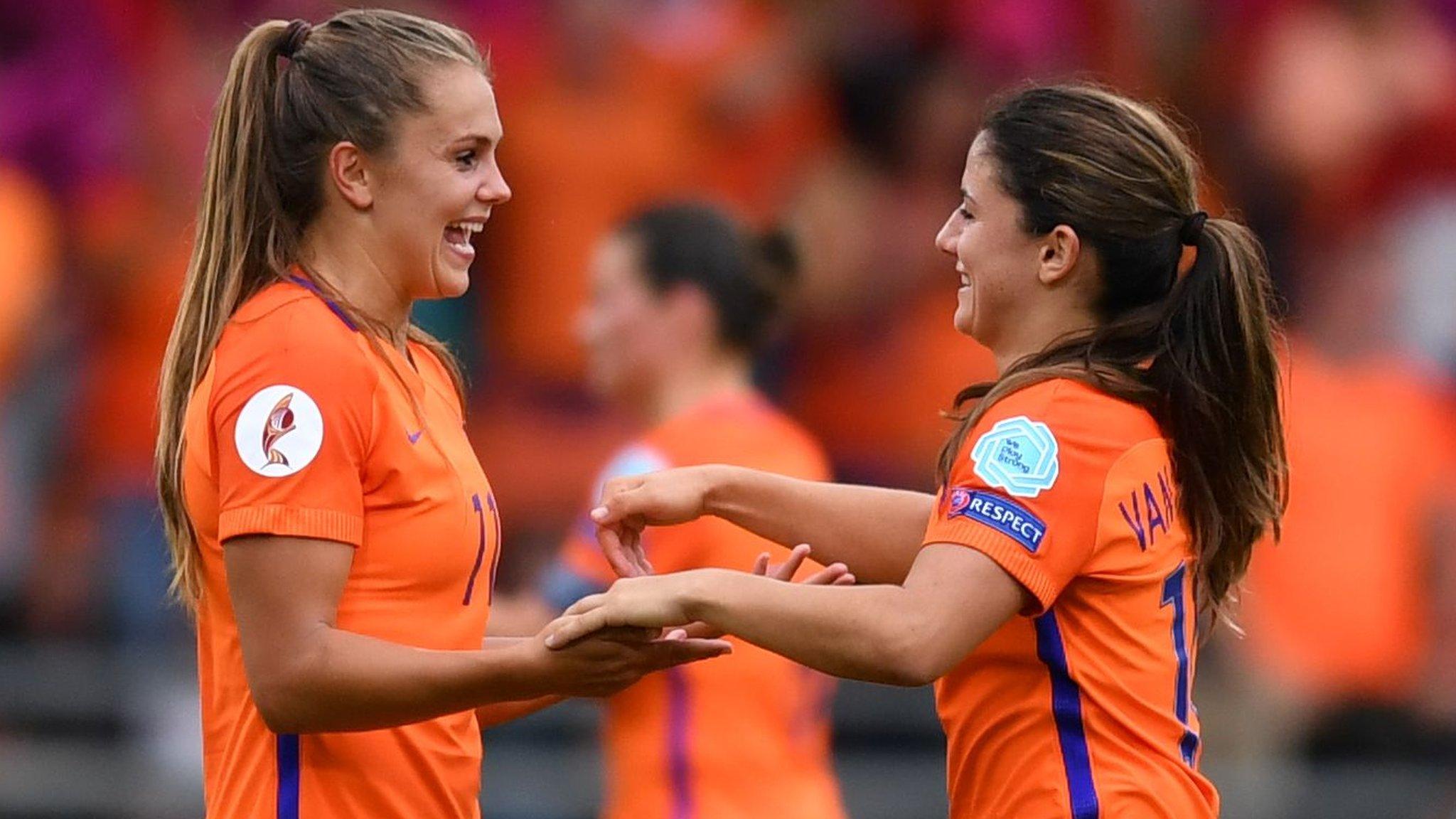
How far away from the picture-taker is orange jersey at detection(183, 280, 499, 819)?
312 centimetres

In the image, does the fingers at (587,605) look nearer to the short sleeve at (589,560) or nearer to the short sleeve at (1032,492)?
the short sleeve at (1032,492)

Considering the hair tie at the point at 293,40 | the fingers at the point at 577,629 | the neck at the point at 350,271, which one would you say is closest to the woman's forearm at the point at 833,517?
the fingers at the point at 577,629

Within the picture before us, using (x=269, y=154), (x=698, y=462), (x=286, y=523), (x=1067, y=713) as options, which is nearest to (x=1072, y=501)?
(x=1067, y=713)

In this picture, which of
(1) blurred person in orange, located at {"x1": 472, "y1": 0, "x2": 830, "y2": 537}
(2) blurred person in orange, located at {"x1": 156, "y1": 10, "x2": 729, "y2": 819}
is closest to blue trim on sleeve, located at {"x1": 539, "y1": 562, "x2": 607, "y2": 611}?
(2) blurred person in orange, located at {"x1": 156, "y1": 10, "x2": 729, "y2": 819}

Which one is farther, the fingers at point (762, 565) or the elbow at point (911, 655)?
the fingers at point (762, 565)

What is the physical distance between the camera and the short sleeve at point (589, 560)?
190 inches

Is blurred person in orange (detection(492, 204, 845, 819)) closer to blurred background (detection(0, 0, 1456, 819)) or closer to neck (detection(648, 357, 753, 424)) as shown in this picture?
neck (detection(648, 357, 753, 424))

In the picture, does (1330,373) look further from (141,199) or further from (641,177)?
(141,199)

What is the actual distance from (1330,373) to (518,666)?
488 centimetres

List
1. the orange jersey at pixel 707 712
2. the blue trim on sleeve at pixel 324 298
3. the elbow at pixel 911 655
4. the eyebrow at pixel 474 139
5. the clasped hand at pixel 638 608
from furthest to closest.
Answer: the orange jersey at pixel 707 712 < the eyebrow at pixel 474 139 < the blue trim on sleeve at pixel 324 298 < the clasped hand at pixel 638 608 < the elbow at pixel 911 655

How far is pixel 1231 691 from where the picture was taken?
7359 millimetres

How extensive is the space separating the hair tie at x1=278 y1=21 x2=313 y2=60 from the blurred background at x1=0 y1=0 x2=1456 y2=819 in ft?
11.9

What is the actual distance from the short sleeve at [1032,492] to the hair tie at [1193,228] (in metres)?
0.35

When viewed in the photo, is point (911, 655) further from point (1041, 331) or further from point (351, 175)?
point (351, 175)
